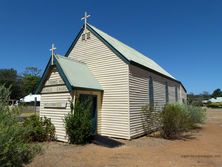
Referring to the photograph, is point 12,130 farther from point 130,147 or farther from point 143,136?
point 143,136

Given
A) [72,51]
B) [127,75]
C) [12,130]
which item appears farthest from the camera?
[72,51]

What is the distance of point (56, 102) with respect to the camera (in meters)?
12.2

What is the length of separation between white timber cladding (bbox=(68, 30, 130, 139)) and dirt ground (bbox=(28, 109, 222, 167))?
1.48 meters

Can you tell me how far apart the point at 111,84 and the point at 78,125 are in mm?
3456

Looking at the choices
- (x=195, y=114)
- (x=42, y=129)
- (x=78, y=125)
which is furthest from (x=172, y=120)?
(x=42, y=129)

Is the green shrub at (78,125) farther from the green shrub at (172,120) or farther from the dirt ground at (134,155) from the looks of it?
the green shrub at (172,120)

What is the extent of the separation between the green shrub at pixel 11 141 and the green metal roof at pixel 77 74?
20.3 ft

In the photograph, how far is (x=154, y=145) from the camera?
36.0 ft

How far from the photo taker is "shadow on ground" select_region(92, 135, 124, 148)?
35.2 feet

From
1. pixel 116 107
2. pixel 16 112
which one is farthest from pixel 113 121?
pixel 16 112

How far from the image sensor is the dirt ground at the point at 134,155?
7.61 meters

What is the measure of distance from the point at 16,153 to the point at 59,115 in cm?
755

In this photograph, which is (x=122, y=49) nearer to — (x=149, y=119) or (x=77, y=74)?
(x=77, y=74)

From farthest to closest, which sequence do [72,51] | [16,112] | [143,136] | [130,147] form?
[72,51]
[143,136]
[130,147]
[16,112]
